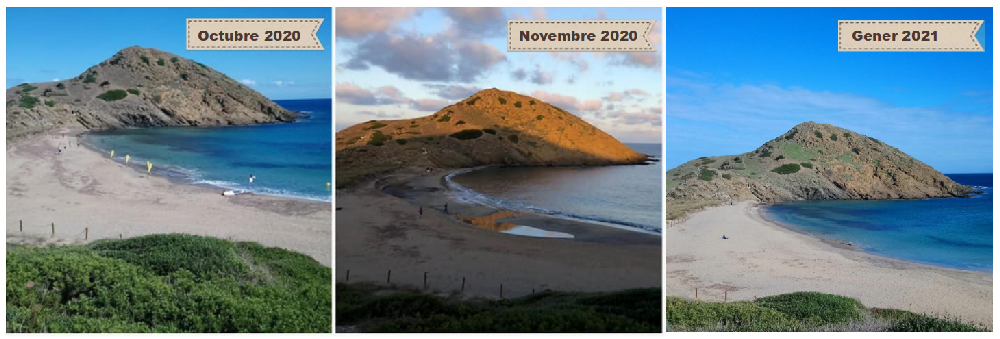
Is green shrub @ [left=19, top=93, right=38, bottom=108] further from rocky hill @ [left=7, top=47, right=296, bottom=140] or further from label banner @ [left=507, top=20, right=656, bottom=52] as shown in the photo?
label banner @ [left=507, top=20, right=656, bottom=52]

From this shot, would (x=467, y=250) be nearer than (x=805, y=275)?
Yes

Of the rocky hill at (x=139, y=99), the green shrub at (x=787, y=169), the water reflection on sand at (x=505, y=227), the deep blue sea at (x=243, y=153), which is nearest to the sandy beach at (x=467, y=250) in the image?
the water reflection on sand at (x=505, y=227)

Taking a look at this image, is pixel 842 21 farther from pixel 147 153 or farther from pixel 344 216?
pixel 147 153

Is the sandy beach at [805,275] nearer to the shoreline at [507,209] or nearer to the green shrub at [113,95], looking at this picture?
the shoreline at [507,209]

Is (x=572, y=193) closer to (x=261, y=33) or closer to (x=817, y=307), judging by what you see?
(x=817, y=307)

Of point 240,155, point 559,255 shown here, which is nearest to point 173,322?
point 240,155

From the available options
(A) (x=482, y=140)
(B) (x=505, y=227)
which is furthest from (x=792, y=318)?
(A) (x=482, y=140)
